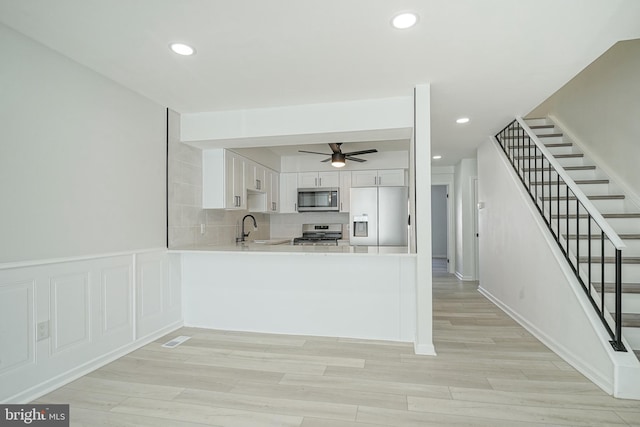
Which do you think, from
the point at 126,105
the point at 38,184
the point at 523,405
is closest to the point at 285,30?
the point at 126,105

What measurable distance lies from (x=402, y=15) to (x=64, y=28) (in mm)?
2041

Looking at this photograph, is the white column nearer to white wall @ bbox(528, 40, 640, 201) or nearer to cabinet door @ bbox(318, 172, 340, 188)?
white wall @ bbox(528, 40, 640, 201)

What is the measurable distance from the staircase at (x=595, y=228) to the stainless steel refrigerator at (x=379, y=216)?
1628 mm

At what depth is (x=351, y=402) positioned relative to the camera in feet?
6.63

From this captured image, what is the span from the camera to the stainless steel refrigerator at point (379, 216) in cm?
498

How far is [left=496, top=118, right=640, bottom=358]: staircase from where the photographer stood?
7.49 ft

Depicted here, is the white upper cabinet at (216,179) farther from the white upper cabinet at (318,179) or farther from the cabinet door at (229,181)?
the white upper cabinet at (318,179)

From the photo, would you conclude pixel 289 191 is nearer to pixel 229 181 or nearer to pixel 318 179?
pixel 318 179

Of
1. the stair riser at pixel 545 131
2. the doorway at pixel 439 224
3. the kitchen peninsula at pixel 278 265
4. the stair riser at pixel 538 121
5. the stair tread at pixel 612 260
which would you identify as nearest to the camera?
the stair tread at pixel 612 260

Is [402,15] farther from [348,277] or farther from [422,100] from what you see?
[348,277]

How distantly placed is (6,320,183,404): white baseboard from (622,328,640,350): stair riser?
3949mm

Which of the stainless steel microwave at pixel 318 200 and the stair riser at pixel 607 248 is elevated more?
the stainless steel microwave at pixel 318 200

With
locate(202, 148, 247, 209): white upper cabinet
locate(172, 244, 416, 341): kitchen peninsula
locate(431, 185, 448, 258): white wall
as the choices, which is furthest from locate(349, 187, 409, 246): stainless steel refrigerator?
locate(431, 185, 448, 258): white wall

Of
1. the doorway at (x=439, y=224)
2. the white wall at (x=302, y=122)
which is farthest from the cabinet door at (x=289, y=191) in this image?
the doorway at (x=439, y=224)
